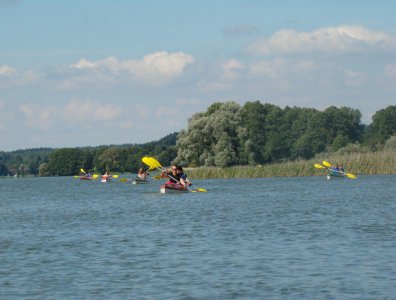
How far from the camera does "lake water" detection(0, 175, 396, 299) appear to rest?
1728 cm

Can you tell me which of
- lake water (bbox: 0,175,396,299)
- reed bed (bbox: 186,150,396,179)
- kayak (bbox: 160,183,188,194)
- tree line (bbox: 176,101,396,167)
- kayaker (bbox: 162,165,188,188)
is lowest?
lake water (bbox: 0,175,396,299)

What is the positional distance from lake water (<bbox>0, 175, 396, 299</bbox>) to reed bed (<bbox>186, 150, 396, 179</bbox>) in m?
36.4

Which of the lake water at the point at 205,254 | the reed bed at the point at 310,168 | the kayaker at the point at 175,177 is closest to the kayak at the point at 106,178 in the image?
the reed bed at the point at 310,168

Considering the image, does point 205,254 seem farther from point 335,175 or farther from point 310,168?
point 310,168

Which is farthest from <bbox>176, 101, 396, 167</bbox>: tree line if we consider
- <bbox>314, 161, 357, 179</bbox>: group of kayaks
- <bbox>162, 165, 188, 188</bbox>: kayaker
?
<bbox>162, 165, 188, 188</bbox>: kayaker

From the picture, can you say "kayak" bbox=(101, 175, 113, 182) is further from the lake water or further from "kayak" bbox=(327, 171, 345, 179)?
A: the lake water

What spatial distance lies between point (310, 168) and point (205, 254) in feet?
197

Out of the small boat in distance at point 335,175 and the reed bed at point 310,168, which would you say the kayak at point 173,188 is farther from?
the reed bed at point 310,168

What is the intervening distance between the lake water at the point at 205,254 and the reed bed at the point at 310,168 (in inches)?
1433

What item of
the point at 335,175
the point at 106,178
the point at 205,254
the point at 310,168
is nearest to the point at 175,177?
the point at 335,175

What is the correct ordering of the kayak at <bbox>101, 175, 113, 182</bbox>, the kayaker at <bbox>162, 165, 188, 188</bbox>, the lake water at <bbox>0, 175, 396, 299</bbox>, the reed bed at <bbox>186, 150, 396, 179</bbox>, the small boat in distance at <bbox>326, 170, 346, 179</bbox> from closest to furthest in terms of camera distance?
the lake water at <bbox>0, 175, 396, 299</bbox> < the kayaker at <bbox>162, 165, 188, 188</bbox> < the small boat in distance at <bbox>326, 170, 346, 179</bbox> < the reed bed at <bbox>186, 150, 396, 179</bbox> < the kayak at <bbox>101, 175, 113, 182</bbox>

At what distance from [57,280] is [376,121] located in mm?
140123

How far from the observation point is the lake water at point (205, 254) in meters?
17.3

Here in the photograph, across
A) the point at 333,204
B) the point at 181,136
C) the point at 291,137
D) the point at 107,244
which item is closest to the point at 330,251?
the point at 107,244
